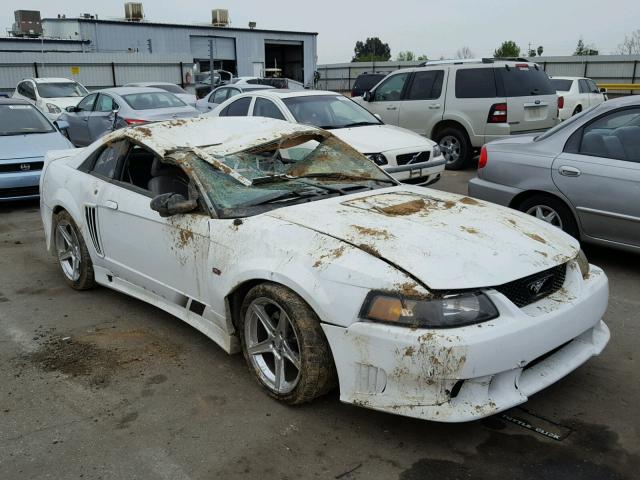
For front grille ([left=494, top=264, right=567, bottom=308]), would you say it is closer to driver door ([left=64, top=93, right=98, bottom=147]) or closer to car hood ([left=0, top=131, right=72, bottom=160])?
car hood ([left=0, top=131, right=72, bottom=160])

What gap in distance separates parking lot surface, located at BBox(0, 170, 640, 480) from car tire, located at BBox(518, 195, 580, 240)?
4.75ft

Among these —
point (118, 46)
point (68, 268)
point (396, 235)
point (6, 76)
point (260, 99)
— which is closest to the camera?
point (396, 235)

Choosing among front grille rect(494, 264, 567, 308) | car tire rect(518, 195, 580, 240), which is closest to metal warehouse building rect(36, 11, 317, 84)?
car tire rect(518, 195, 580, 240)

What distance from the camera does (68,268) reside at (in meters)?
5.48

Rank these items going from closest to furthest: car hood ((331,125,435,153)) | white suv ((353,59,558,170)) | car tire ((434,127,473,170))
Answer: car hood ((331,125,435,153)) → white suv ((353,59,558,170)) → car tire ((434,127,473,170))

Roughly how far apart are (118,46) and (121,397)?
132 ft

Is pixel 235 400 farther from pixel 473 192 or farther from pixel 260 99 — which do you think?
pixel 260 99

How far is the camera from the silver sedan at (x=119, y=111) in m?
13.2

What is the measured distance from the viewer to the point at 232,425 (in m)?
3.28

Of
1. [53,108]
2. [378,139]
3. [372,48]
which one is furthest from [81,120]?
[372,48]

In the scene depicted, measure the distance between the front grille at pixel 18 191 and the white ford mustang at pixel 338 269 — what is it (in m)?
4.36

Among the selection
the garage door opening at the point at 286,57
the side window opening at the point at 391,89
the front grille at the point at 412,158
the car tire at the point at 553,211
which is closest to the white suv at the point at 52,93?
the side window opening at the point at 391,89

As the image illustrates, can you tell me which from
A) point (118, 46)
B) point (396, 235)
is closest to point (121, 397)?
point (396, 235)

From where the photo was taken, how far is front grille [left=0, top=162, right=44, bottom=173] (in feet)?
28.1
